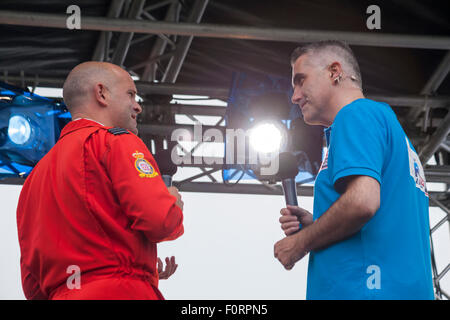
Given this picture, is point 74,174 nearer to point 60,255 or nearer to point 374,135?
point 60,255

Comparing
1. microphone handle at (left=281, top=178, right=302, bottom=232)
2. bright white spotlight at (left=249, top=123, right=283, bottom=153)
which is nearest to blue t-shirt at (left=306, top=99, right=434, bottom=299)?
microphone handle at (left=281, top=178, right=302, bottom=232)

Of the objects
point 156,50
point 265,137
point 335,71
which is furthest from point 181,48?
point 335,71

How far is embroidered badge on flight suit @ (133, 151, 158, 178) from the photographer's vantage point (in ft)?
4.45

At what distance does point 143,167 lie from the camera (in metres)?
1.37

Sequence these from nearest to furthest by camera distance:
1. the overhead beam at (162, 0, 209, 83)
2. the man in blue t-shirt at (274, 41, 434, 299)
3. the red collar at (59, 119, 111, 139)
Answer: the man in blue t-shirt at (274, 41, 434, 299), the red collar at (59, 119, 111, 139), the overhead beam at (162, 0, 209, 83)

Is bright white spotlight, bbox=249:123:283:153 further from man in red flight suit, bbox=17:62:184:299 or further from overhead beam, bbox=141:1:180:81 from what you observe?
man in red flight suit, bbox=17:62:184:299

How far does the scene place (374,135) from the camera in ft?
4.29

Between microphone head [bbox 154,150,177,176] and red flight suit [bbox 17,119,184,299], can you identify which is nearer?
red flight suit [bbox 17,119,184,299]

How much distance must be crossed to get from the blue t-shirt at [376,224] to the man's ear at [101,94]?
70cm

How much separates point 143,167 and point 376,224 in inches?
22.8

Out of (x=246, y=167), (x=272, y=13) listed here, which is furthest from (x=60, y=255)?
(x=246, y=167)

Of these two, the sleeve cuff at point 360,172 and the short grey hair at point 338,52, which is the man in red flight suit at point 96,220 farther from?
the short grey hair at point 338,52

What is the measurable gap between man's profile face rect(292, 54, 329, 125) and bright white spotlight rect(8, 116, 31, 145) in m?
2.41

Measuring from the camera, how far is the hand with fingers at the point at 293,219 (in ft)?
4.75
